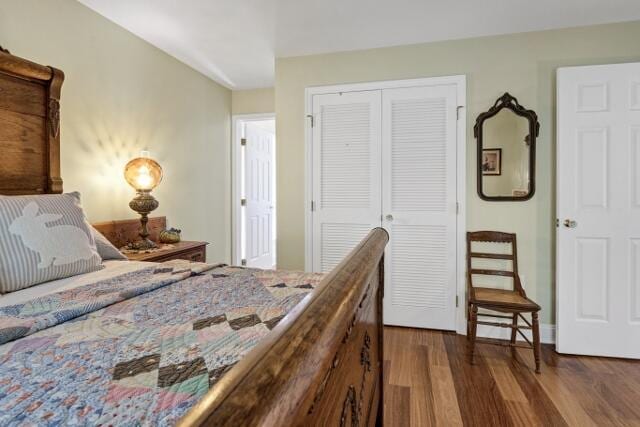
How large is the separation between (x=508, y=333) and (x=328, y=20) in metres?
2.81

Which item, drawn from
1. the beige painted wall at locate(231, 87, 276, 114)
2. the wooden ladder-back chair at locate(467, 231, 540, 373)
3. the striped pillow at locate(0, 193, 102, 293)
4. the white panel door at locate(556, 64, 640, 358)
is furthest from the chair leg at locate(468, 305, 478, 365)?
the beige painted wall at locate(231, 87, 276, 114)

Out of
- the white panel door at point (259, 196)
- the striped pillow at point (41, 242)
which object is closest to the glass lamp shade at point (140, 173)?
the striped pillow at point (41, 242)

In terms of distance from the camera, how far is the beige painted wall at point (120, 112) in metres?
2.18

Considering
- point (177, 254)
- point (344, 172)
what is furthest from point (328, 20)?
point (177, 254)

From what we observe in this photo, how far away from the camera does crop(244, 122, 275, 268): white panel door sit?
452 cm

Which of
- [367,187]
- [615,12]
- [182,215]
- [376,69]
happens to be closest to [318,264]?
[367,187]

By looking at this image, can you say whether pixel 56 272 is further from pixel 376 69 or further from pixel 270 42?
pixel 376 69

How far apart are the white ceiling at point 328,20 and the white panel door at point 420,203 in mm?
491

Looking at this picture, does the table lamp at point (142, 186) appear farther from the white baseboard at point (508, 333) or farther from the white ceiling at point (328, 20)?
the white baseboard at point (508, 333)

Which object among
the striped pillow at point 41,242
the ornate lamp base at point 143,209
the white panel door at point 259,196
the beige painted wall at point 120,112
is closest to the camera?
the striped pillow at point 41,242

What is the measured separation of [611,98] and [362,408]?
2.70 m

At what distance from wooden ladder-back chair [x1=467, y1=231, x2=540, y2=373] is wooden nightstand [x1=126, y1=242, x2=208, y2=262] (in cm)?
213

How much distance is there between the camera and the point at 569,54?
2.65 metres

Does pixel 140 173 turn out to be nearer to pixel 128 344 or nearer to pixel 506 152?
pixel 128 344
